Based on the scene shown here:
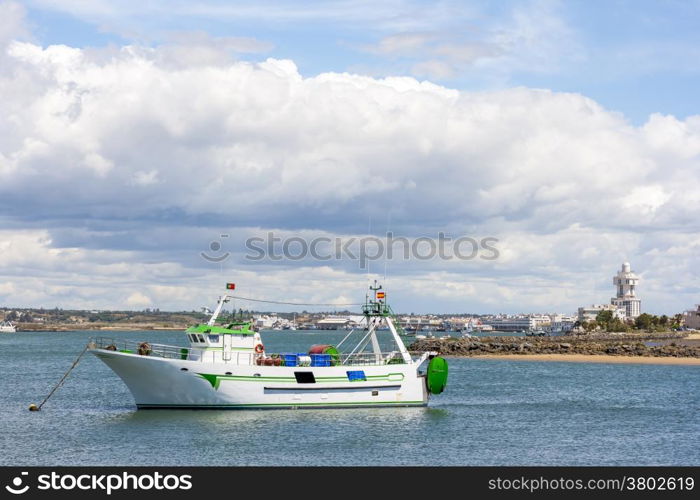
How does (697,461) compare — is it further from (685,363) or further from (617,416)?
(685,363)

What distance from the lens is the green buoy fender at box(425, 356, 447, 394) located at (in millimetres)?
52156

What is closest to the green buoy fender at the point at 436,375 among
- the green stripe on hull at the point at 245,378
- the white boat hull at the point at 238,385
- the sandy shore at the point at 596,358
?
the white boat hull at the point at 238,385

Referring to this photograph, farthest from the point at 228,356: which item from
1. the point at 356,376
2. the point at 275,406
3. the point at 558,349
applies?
the point at 558,349

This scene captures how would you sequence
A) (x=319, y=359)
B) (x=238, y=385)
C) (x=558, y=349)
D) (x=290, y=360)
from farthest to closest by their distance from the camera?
(x=558, y=349), (x=319, y=359), (x=290, y=360), (x=238, y=385)

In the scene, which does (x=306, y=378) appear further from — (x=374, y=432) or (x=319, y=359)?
(x=374, y=432)

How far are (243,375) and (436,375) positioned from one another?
36.6 feet

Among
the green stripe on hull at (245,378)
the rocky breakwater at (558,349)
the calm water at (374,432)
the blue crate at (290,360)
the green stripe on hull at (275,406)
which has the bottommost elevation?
the calm water at (374,432)

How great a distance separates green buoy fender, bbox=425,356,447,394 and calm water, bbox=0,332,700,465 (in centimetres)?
144

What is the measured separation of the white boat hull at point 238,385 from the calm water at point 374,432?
666mm

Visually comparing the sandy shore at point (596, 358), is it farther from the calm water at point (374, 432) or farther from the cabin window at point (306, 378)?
the cabin window at point (306, 378)

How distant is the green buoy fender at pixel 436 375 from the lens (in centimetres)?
5216

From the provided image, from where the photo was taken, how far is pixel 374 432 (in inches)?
1711
